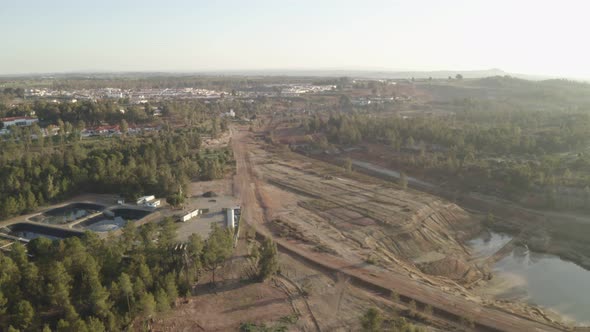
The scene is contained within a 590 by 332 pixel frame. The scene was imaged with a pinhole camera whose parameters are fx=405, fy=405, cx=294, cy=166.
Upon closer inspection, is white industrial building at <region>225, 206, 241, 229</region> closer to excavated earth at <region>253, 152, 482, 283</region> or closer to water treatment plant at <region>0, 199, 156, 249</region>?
excavated earth at <region>253, 152, 482, 283</region>

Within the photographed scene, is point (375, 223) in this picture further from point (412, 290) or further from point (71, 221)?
point (71, 221)

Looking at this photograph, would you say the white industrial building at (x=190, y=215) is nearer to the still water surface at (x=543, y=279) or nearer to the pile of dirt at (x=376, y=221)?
the pile of dirt at (x=376, y=221)

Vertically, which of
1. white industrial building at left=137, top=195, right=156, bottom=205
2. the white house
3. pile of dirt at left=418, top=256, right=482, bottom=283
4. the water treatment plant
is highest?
the white house

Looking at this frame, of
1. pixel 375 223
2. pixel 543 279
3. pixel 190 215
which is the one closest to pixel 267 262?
pixel 190 215

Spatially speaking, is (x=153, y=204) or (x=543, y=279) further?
(x=153, y=204)

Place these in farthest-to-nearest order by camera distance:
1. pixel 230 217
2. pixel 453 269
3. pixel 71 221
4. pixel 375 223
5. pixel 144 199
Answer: pixel 144 199 < pixel 375 223 < pixel 71 221 < pixel 230 217 < pixel 453 269

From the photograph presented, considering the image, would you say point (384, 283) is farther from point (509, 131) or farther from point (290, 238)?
point (509, 131)

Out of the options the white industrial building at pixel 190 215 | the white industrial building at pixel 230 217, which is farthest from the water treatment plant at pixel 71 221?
the white industrial building at pixel 230 217

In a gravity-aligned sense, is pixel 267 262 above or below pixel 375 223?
above

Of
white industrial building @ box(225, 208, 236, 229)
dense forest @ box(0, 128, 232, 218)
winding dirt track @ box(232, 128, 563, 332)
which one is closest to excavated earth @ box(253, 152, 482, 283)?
winding dirt track @ box(232, 128, 563, 332)

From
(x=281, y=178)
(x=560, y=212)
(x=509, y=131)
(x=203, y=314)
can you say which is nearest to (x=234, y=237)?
(x=203, y=314)

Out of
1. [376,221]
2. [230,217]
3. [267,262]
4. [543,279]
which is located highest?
[267,262]
